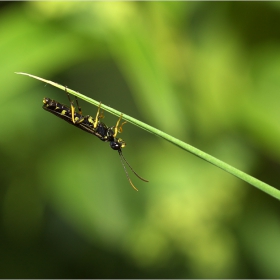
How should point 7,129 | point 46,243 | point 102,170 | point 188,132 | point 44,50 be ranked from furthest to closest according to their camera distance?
point 46,243 → point 102,170 → point 7,129 → point 188,132 → point 44,50

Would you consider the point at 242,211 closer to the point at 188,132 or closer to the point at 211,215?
the point at 211,215

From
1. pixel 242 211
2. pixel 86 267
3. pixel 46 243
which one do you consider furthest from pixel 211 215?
pixel 46 243

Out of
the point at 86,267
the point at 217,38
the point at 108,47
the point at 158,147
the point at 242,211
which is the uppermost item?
the point at 217,38

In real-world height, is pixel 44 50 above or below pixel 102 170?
above

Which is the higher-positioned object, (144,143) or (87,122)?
(144,143)

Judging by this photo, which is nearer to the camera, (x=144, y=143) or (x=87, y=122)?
(x=87, y=122)

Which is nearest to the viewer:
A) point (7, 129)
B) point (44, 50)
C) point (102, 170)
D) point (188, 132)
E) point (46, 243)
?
point (44, 50)

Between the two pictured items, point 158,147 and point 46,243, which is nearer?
point 158,147
